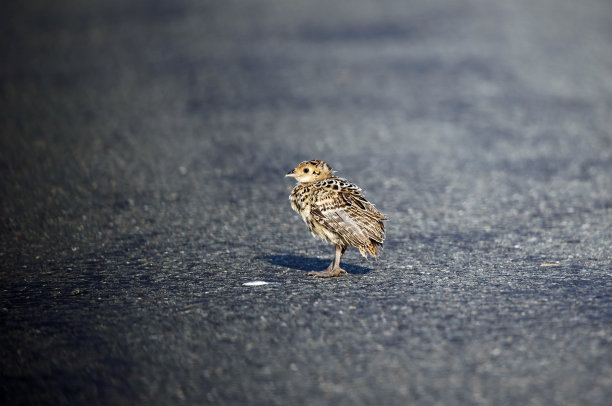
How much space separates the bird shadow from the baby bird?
7.8 inches

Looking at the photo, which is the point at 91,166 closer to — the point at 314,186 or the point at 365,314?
the point at 314,186

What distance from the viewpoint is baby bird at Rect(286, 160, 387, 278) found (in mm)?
6734

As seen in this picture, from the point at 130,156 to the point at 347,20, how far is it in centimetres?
1188

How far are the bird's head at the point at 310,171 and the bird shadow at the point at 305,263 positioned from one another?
72cm

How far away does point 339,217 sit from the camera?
6.78 metres

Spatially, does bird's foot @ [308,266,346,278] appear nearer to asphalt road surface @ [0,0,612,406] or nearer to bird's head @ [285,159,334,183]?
asphalt road surface @ [0,0,612,406]

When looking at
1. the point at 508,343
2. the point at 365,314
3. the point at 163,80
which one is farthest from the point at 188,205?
the point at 163,80

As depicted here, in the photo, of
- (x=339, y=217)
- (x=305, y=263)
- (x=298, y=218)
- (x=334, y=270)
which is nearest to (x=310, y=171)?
(x=339, y=217)

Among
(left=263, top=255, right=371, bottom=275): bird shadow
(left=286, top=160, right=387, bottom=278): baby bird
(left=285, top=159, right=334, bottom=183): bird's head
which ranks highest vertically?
(left=285, top=159, right=334, bottom=183): bird's head

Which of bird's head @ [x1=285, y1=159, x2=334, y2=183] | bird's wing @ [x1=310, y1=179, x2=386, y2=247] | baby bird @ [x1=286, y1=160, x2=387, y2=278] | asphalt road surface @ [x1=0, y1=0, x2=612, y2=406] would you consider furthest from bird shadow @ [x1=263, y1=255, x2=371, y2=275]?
bird's head @ [x1=285, y1=159, x2=334, y2=183]

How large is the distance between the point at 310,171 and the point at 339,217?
717 millimetres

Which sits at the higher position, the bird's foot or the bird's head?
the bird's head

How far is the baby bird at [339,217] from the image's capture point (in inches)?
265

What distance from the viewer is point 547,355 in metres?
5.02
